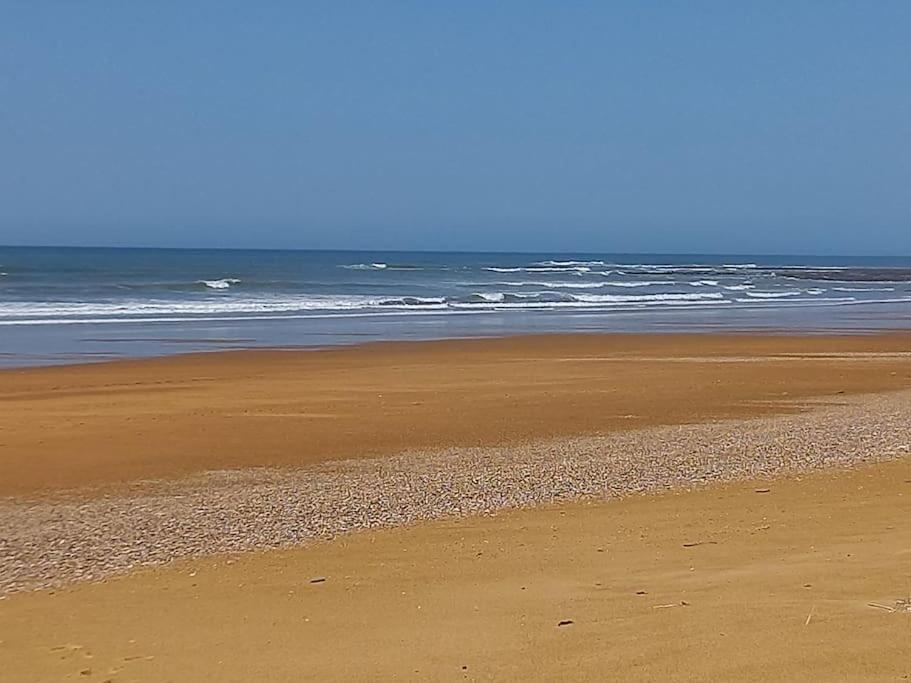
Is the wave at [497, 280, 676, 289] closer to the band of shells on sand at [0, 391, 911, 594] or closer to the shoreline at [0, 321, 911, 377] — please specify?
the shoreline at [0, 321, 911, 377]

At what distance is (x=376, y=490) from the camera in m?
7.98

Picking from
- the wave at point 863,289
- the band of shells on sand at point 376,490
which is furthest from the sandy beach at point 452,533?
the wave at point 863,289

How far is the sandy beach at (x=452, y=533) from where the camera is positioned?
14.1 ft

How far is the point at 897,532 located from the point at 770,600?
5.92 ft

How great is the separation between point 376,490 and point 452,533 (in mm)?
1483

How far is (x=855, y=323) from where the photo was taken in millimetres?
30719

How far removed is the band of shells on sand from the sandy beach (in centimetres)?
4

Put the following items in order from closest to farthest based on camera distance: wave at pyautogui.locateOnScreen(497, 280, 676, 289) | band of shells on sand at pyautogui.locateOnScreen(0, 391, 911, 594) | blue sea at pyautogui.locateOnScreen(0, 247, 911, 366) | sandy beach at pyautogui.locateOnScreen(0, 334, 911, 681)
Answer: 1. sandy beach at pyautogui.locateOnScreen(0, 334, 911, 681)
2. band of shells on sand at pyautogui.locateOnScreen(0, 391, 911, 594)
3. blue sea at pyautogui.locateOnScreen(0, 247, 911, 366)
4. wave at pyautogui.locateOnScreen(497, 280, 676, 289)

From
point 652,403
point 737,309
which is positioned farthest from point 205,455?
point 737,309

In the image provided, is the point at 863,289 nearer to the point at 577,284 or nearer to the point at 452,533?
the point at 577,284

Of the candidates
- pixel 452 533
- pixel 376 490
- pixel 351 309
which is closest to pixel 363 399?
pixel 376 490

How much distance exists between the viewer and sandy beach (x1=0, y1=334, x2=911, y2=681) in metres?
4.30

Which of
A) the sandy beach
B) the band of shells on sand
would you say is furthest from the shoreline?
the band of shells on sand

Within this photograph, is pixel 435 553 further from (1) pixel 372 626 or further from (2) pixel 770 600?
(2) pixel 770 600
